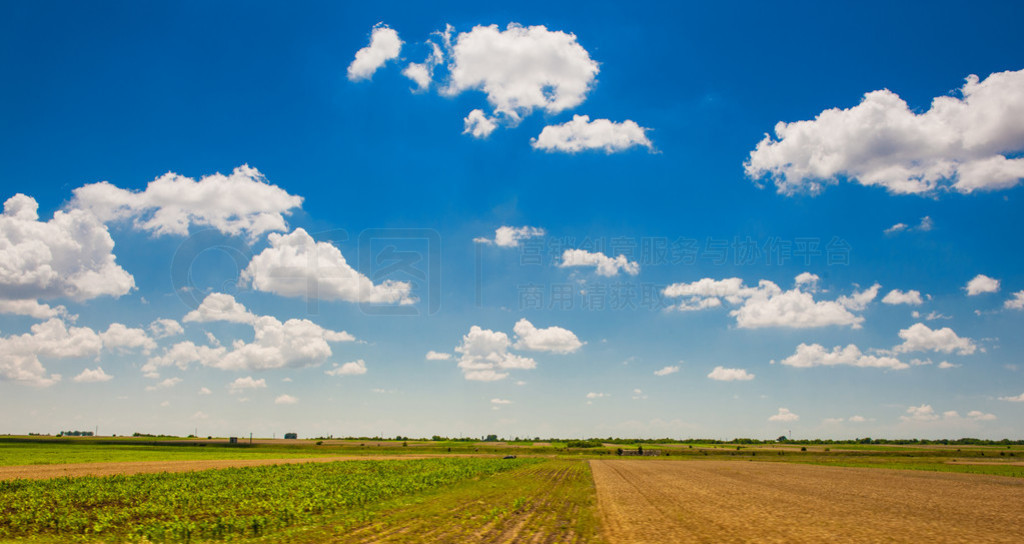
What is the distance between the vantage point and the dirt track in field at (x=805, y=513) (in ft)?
75.3

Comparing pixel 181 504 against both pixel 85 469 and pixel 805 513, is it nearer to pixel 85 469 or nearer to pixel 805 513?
pixel 805 513

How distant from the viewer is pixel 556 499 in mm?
35844

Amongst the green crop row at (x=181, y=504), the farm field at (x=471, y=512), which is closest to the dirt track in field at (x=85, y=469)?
the green crop row at (x=181, y=504)

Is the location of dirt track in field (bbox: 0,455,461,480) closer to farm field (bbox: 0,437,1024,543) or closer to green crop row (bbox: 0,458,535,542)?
green crop row (bbox: 0,458,535,542)

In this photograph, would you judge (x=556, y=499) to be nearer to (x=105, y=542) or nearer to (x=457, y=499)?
(x=457, y=499)

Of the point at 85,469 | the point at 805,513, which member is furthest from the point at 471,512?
the point at 85,469

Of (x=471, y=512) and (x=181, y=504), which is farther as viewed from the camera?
(x=181, y=504)

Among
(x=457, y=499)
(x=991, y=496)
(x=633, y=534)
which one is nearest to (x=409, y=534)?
(x=633, y=534)

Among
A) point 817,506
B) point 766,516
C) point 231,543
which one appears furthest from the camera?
point 817,506

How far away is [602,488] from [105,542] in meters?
33.7

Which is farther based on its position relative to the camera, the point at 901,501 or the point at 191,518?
the point at 901,501

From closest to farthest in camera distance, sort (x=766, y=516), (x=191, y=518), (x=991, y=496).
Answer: (x=191, y=518), (x=766, y=516), (x=991, y=496)

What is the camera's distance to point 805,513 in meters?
30.4

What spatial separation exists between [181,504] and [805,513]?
34.1 m
